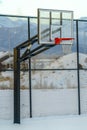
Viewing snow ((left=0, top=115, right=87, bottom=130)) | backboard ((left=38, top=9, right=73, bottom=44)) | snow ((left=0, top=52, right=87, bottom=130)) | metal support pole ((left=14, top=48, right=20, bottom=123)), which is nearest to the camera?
snow ((left=0, top=115, right=87, bottom=130))

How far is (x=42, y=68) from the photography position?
52.5 ft

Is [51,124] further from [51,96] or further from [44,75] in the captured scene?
[44,75]

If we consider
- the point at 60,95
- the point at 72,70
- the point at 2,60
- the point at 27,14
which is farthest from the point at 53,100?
the point at 27,14

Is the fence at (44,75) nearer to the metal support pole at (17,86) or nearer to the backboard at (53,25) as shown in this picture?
the metal support pole at (17,86)

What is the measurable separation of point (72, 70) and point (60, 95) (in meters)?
1.04

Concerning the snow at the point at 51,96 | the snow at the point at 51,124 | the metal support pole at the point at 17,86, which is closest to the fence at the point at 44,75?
the snow at the point at 51,96

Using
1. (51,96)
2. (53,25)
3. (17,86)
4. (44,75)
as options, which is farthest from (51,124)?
(53,25)

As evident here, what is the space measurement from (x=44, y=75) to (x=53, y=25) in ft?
8.74

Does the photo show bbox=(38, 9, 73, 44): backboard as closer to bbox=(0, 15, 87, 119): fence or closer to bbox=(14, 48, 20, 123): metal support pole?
bbox=(14, 48, 20, 123): metal support pole

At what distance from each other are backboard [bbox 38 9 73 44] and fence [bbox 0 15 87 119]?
201 cm

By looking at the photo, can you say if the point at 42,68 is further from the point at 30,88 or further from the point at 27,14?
the point at 27,14

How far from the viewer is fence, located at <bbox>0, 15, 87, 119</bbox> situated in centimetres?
1552

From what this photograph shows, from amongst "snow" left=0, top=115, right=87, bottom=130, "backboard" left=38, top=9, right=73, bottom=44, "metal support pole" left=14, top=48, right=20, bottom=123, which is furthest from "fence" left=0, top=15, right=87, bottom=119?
"backboard" left=38, top=9, right=73, bottom=44

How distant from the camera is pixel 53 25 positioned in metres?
13.9
